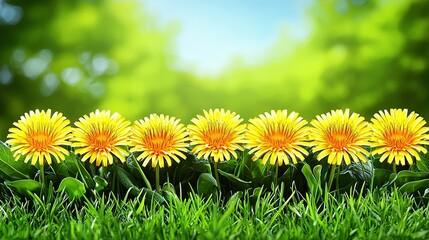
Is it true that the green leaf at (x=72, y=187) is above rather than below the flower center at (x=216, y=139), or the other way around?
below

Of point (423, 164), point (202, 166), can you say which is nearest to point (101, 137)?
point (202, 166)

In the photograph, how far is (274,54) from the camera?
329 inches

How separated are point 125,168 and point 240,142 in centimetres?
43

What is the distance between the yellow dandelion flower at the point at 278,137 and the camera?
6.81ft

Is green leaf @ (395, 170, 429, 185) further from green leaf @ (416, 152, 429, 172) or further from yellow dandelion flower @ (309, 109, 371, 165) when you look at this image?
yellow dandelion flower @ (309, 109, 371, 165)

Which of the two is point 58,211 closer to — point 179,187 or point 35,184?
point 35,184

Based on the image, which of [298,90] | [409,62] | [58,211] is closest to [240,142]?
[58,211]

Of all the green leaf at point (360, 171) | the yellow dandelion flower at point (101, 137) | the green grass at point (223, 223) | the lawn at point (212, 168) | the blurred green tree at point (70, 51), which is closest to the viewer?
the green grass at point (223, 223)

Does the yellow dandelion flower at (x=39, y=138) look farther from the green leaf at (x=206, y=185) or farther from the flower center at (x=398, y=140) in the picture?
the flower center at (x=398, y=140)

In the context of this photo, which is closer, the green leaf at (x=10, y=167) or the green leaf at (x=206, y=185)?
the green leaf at (x=206, y=185)

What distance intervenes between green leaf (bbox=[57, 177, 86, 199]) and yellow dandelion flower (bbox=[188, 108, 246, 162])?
40 centimetres

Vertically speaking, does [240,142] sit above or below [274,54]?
below

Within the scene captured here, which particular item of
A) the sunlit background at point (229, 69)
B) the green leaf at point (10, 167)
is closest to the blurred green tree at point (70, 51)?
the sunlit background at point (229, 69)

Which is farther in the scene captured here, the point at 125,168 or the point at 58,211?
the point at 125,168
